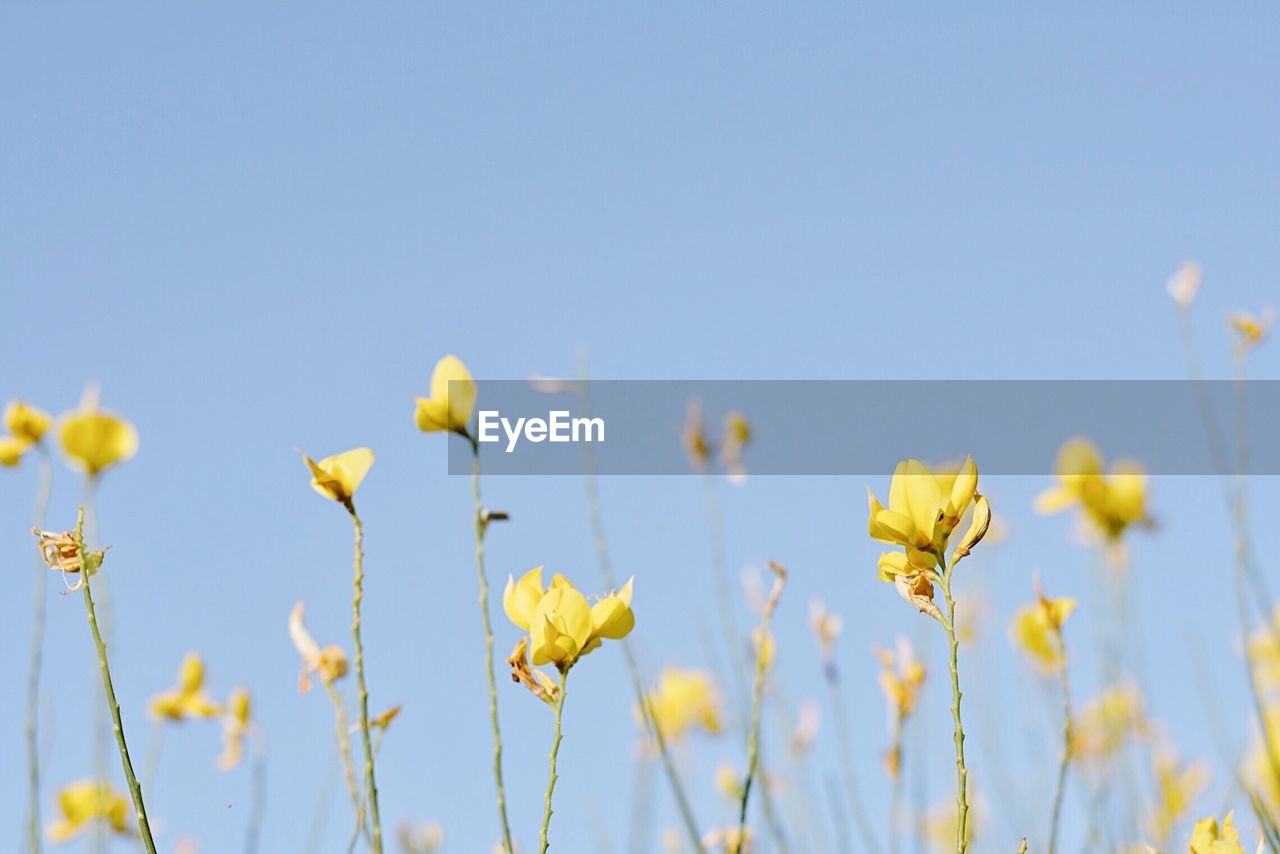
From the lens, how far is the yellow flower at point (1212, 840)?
0.76 meters

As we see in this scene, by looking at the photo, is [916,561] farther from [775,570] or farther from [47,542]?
[47,542]

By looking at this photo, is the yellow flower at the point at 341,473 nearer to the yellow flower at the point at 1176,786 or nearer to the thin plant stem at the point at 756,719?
the thin plant stem at the point at 756,719

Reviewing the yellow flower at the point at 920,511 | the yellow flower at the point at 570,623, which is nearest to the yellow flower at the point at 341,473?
the yellow flower at the point at 570,623

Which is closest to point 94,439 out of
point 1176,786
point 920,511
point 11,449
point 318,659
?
point 11,449

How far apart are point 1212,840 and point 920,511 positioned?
352 mm

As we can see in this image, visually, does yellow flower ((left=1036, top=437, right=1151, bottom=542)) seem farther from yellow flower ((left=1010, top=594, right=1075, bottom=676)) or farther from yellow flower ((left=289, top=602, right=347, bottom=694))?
yellow flower ((left=289, top=602, right=347, bottom=694))

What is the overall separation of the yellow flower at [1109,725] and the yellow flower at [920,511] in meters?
0.75

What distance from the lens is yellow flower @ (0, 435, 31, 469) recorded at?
1455 mm

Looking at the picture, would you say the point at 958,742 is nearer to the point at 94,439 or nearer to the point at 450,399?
the point at 450,399

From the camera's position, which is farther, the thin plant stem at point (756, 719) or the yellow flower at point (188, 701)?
the yellow flower at point (188, 701)

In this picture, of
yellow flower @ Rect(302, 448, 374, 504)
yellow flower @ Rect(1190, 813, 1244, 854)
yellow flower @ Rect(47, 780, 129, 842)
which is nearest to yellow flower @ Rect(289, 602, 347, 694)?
yellow flower @ Rect(302, 448, 374, 504)

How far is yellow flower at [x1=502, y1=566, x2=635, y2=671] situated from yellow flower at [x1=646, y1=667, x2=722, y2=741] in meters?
1.62

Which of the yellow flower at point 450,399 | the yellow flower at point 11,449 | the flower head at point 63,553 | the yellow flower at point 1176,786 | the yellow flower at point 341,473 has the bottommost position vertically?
the yellow flower at point 1176,786

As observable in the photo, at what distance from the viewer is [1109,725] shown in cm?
191
